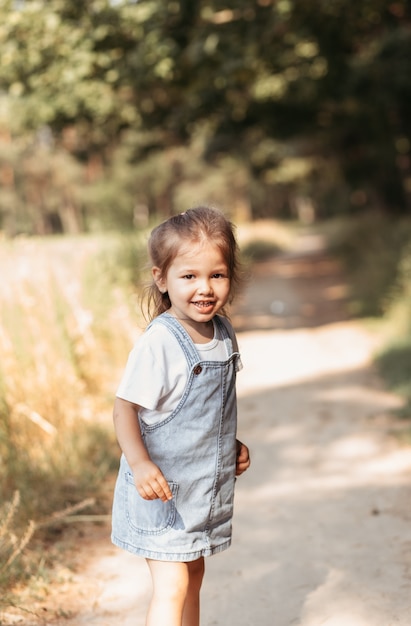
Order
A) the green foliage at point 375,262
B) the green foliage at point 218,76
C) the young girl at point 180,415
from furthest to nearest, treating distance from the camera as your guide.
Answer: the green foliage at point 375,262, the green foliage at point 218,76, the young girl at point 180,415

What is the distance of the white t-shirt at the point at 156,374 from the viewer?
226 centimetres

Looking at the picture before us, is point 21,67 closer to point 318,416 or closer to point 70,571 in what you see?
point 318,416

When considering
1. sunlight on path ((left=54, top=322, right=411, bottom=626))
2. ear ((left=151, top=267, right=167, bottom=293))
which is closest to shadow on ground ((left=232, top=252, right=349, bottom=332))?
sunlight on path ((left=54, top=322, right=411, bottom=626))

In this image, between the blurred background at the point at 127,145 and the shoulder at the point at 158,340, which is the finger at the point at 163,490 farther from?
the blurred background at the point at 127,145

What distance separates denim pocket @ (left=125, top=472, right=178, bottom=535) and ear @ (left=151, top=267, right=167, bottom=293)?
581 millimetres

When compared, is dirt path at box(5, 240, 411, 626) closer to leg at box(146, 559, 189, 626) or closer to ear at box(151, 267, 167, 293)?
leg at box(146, 559, 189, 626)

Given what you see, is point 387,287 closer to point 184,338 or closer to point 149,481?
point 184,338

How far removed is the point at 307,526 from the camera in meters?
4.09

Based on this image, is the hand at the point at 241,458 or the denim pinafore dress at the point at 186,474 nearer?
the denim pinafore dress at the point at 186,474

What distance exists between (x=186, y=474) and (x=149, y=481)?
0.19 metres

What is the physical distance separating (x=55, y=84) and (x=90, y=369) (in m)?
5.64

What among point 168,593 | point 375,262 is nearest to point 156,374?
point 168,593

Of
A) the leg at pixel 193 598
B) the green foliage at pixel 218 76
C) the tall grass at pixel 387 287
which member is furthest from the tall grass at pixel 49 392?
the green foliage at pixel 218 76

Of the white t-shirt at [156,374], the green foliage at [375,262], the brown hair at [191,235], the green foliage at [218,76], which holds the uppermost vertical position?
the green foliage at [218,76]
